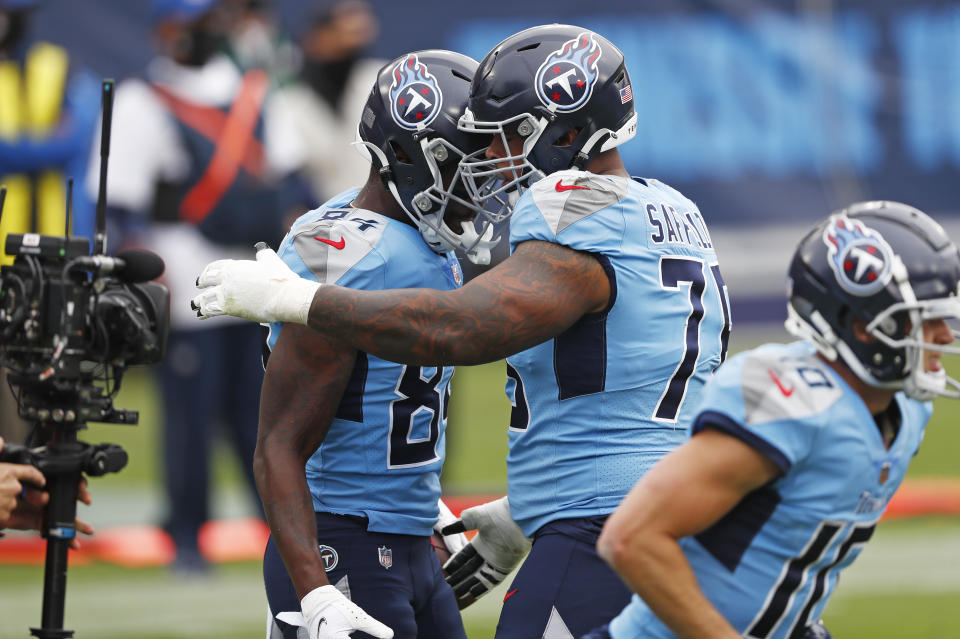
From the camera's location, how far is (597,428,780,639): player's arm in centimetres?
248

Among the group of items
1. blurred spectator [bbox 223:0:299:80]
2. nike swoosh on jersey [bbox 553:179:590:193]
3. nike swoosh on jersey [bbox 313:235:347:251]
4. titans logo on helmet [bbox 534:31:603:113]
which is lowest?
nike swoosh on jersey [bbox 313:235:347:251]

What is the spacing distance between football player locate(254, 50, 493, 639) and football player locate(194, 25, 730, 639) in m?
0.16

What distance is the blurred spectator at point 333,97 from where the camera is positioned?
26.0ft

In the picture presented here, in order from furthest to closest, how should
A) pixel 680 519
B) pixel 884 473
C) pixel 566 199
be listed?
pixel 566 199, pixel 884 473, pixel 680 519

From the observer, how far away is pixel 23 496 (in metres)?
3.66

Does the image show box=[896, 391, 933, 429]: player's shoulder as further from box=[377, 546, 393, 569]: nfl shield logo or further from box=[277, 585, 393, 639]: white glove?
box=[377, 546, 393, 569]: nfl shield logo

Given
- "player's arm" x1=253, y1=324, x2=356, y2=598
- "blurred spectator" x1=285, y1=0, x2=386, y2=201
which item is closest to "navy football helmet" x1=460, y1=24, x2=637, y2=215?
"player's arm" x1=253, y1=324, x2=356, y2=598

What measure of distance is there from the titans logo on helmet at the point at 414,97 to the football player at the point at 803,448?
45.4 inches

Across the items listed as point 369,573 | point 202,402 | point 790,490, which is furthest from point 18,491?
point 202,402

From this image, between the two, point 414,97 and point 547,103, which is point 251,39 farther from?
point 547,103

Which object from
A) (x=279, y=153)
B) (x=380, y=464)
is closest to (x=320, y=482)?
(x=380, y=464)

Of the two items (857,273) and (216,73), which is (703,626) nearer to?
(857,273)

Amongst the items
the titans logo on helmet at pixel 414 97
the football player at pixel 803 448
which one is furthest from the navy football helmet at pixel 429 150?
the football player at pixel 803 448

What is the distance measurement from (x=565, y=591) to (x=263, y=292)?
88 centimetres
